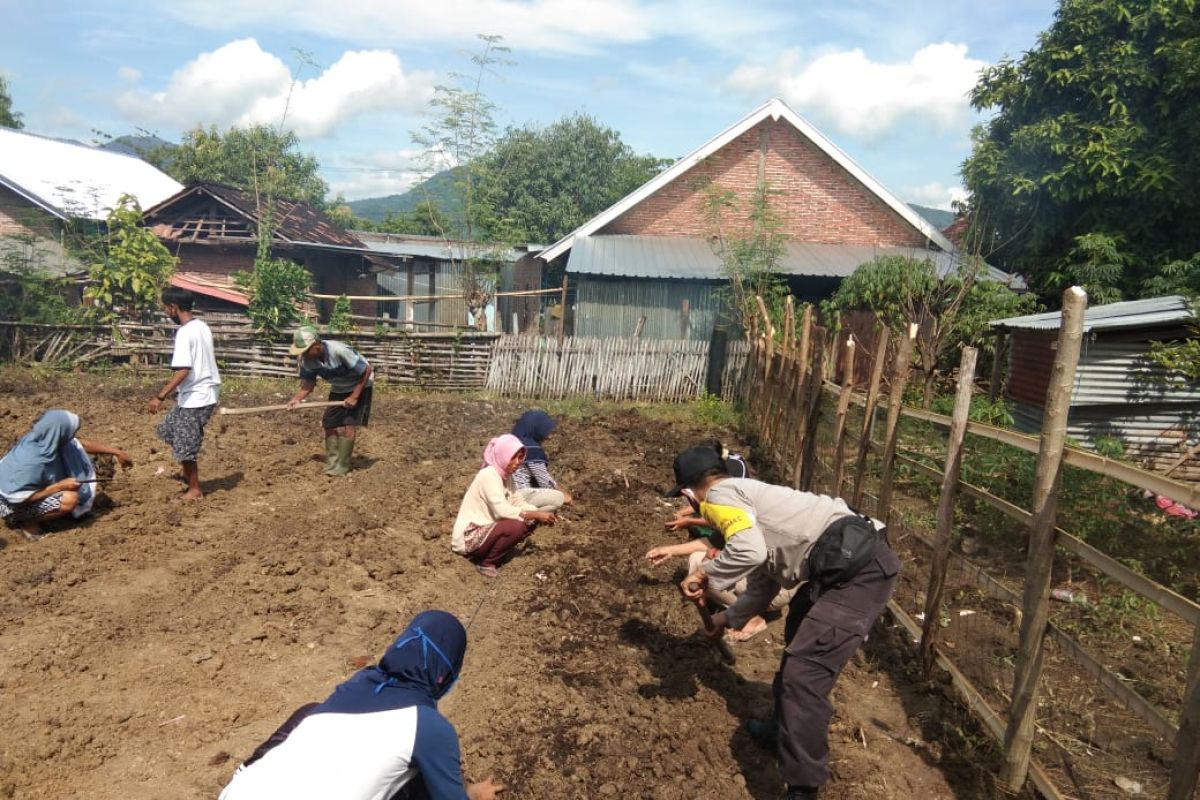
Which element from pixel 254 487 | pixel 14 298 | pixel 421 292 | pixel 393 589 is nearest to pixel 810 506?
pixel 393 589

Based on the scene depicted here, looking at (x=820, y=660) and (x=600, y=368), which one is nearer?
(x=820, y=660)

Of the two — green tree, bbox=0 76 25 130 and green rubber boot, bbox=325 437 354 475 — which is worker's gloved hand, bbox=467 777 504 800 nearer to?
green rubber boot, bbox=325 437 354 475

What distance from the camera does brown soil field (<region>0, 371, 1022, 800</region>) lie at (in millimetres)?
3400

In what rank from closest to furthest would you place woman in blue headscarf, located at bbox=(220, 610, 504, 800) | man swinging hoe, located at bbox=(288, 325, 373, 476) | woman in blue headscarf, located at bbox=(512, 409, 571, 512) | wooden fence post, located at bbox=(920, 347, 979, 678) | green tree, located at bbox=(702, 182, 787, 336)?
woman in blue headscarf, located at bbox=(220, 610, 504, 800)
wooden fence post, located at bbox=(920, 347, 979, 678)
woman in blue headscarf, located at bbox=(512, 409, 571, 512)
man swinging hoe, located at bbox=(288, 325, 373, 476)
green tree, located at bbox=(702, 182, 787, 336)

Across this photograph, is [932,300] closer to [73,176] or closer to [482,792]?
[482,792]

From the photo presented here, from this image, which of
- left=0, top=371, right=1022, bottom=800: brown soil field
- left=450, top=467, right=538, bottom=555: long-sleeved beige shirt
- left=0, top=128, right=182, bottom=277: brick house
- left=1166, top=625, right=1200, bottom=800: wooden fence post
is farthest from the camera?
left=0, top=128, right=182, bottom=277: brick house

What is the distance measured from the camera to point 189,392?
22.2ft

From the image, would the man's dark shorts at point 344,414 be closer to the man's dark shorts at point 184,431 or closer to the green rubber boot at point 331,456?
the green rubber boot at point 331,456

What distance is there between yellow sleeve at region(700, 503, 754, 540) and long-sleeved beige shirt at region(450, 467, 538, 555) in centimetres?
259

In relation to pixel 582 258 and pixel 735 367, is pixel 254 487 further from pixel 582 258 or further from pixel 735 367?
pixel 582 258

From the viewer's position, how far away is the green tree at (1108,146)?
12.3 meters

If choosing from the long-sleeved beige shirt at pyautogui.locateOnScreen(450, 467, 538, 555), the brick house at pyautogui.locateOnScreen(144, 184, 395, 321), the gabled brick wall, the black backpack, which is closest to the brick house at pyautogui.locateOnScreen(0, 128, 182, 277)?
the brick house at pyautogui.locateOnScreen(144, 184, 395, 321)

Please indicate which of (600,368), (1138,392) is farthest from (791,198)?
(1138,392)

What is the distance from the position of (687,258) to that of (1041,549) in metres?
13.3
